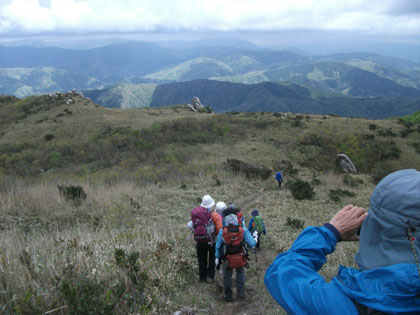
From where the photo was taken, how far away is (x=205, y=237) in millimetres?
5172

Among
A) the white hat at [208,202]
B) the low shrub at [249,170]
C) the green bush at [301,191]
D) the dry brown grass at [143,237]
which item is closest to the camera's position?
the dry brown grass at [143,237]

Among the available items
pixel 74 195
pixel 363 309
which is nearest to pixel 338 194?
pixel 74 195

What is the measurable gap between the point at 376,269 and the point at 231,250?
3559 millimetres

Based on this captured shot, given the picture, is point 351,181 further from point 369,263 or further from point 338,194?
point 369,263

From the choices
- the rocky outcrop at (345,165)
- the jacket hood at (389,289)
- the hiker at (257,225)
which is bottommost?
the rocky outcrop at (345,165)

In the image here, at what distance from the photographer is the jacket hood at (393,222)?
1.20 meters

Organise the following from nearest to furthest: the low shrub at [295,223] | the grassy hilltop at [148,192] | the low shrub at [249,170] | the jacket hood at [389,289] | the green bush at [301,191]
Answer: the jacket hood at [389,289] < the grassy hilltop at [148,192] < the low shrub at [295,223] < the green bush at [301,191] < the low shrub at [249,170]

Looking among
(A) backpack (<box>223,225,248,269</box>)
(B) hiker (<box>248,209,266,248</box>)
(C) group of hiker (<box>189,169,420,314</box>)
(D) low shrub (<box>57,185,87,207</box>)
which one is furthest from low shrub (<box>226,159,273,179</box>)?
(C) group of hiker (<box>189,169,420,314</box>)

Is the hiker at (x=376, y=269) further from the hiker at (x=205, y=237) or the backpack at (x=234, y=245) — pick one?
the hiker at (x=205, y=237)

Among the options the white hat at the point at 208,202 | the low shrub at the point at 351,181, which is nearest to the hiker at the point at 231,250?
the white hat at the point at 208,202

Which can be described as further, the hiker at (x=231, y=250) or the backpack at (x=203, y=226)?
the backpack at (x=203, y=226)

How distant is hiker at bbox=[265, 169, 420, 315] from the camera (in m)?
1.16

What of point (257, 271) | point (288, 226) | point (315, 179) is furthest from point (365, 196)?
point (257, 271)

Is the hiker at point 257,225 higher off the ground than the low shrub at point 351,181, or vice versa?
the hiker at point 257,225
